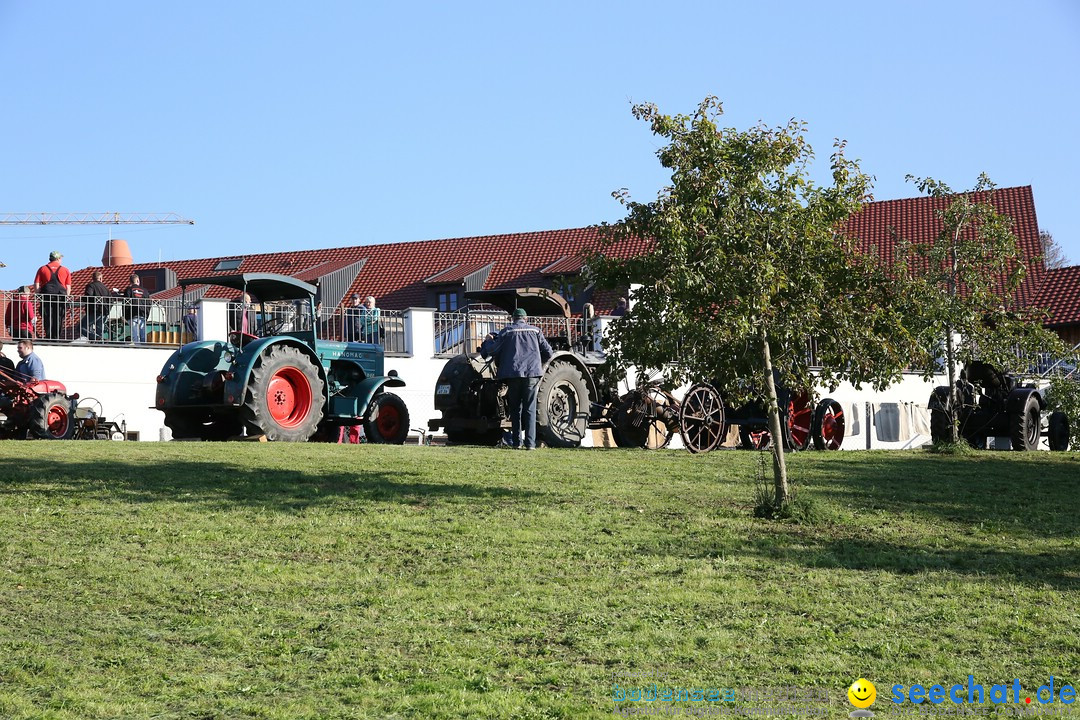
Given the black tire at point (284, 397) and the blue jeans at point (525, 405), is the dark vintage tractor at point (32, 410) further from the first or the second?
the blue jeans at point (525, 405)

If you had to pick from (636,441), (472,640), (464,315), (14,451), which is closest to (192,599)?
(472,640)

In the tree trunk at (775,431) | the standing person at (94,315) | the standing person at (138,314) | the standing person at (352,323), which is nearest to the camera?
the tree trunk at (775,431)

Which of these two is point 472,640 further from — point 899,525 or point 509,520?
point 899,525

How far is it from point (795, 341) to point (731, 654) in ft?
17.3

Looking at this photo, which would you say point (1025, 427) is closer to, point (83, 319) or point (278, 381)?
point (278, 381)

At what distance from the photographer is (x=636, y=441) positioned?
20.0 m

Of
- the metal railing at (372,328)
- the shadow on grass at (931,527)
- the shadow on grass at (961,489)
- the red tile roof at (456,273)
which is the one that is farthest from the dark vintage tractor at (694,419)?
the red tile roof at (456,273)

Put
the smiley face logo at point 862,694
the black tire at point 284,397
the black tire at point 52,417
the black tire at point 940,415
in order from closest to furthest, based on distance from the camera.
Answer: the smiley face logo at point 862,694, the black tire at point 284,397, the black tire at point 52,417, the black tire at point 940,415

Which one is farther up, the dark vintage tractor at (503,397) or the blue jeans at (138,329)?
the blue jeans at (138,329)

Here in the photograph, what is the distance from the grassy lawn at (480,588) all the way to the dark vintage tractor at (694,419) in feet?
16.9

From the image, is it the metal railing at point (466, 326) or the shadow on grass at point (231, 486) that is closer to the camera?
the shadow on grass at point (231, 486)

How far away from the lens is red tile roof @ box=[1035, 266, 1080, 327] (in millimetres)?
46844

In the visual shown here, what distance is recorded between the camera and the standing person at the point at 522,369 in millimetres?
17656

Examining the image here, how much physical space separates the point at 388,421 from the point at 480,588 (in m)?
11.5
